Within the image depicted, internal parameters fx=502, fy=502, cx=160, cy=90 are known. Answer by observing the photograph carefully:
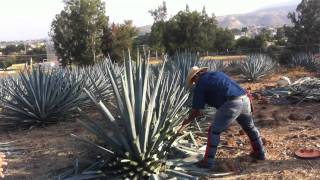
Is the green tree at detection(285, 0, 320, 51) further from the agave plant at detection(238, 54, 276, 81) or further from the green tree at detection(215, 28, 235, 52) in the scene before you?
the agave plant at detection(238, 54, 276, 81)

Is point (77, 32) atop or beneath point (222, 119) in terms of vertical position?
atop

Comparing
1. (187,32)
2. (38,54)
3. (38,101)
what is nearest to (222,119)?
(38,101)

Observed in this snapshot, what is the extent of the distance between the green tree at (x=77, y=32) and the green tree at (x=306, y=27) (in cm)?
1274

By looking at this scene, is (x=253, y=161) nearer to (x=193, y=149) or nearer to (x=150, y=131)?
(x=193, y=149)

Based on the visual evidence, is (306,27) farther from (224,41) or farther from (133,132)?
(133,132)

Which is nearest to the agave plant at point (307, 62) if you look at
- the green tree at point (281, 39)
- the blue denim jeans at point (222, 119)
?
the blue denim jeans at point (222, 119)

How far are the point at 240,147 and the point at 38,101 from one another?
422 cm

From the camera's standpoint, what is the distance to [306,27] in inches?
1261

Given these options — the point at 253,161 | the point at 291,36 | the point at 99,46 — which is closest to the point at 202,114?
the point at 253,161

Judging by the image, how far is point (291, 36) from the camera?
1291 inches

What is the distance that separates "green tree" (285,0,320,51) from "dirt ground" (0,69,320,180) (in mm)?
22998

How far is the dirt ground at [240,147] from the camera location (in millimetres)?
5738

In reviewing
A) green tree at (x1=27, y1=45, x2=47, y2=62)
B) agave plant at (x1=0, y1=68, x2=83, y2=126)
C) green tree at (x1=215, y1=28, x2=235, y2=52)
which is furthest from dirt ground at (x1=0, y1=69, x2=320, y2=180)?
green tree at (x1=215, y1=28, x2=235, y2=52)

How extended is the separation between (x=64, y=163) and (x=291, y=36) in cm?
2838
